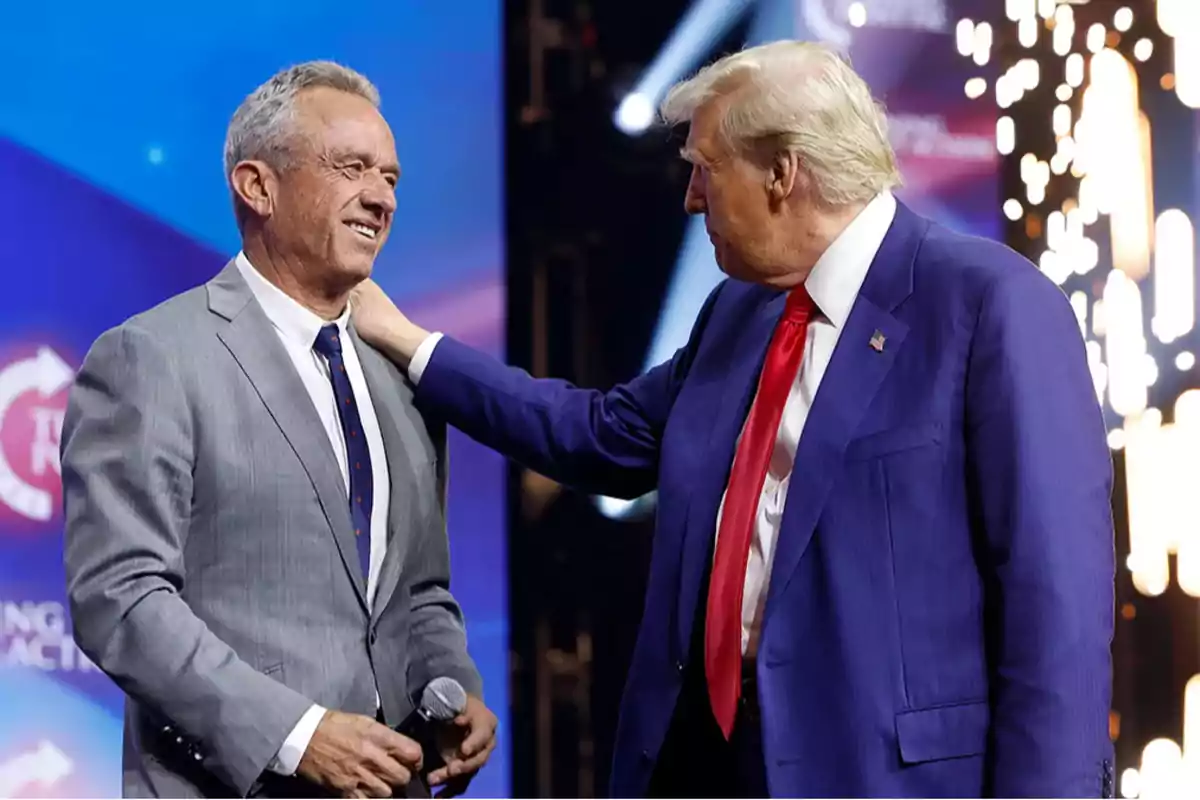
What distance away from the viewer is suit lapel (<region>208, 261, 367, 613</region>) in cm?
199


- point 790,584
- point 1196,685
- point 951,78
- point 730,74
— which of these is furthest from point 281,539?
point 1196,685

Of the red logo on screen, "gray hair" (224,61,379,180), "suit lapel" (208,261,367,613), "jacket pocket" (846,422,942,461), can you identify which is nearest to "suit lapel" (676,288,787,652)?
"jacket pocket" (846,422,942,461)

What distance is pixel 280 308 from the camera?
6.84 ft

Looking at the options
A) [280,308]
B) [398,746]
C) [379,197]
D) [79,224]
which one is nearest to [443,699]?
[398,746]

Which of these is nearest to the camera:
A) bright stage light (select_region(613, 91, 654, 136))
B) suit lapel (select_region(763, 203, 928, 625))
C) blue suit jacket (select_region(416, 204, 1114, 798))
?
blue suit jacket (select_region(416, 204, 1114, 798))

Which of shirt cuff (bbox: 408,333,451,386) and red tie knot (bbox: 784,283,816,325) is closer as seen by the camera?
red tie knot (bbox: 784,283,816,325)

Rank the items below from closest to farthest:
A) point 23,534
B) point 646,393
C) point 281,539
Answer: point 281,539 → point 646,393 → point 23,534

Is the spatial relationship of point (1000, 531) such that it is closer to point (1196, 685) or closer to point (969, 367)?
point (969, 367)

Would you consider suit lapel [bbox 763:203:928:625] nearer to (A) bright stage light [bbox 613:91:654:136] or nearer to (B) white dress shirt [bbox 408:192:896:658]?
(B) white dress shirt [bbox 408:192:896:658]

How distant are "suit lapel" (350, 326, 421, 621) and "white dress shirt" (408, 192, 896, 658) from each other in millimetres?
451

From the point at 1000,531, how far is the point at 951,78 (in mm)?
1743

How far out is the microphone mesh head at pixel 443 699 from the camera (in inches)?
81.0

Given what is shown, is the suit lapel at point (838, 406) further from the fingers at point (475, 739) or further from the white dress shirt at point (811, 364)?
the fingers at point (475, 739)

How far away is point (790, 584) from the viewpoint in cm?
191
